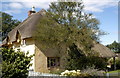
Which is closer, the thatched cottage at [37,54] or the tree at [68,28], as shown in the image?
the tree at [68,28]

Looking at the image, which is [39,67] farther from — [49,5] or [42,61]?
[49,5]

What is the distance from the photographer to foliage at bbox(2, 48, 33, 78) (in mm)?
7266

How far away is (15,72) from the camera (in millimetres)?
7418

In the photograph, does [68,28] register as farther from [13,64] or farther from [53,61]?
[13,64]

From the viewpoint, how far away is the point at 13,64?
7492 mm

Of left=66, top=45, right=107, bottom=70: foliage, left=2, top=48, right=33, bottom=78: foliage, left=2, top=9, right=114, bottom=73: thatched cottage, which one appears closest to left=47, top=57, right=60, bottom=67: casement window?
left=2, top=9, right=114, bottom=73: thatched cottage

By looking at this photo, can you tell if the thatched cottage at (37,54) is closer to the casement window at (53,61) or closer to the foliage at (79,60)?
the casement window at (53,61)

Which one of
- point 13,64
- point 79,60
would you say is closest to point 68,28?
point 79,60

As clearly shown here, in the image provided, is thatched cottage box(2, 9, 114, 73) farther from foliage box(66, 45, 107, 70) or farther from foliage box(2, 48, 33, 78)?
foliage box(2, 48, 33, 78)

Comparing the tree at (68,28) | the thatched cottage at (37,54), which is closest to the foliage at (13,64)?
the tree at (68,28)

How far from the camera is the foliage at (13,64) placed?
23.8 ft

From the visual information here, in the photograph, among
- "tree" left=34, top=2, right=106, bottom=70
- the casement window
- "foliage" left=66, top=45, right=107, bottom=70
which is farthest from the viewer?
the casement window

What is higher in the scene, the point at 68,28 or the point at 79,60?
the point at 68,28

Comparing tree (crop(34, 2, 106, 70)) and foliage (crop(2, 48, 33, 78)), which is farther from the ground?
tree (crop(34, 2, 106, 70))
